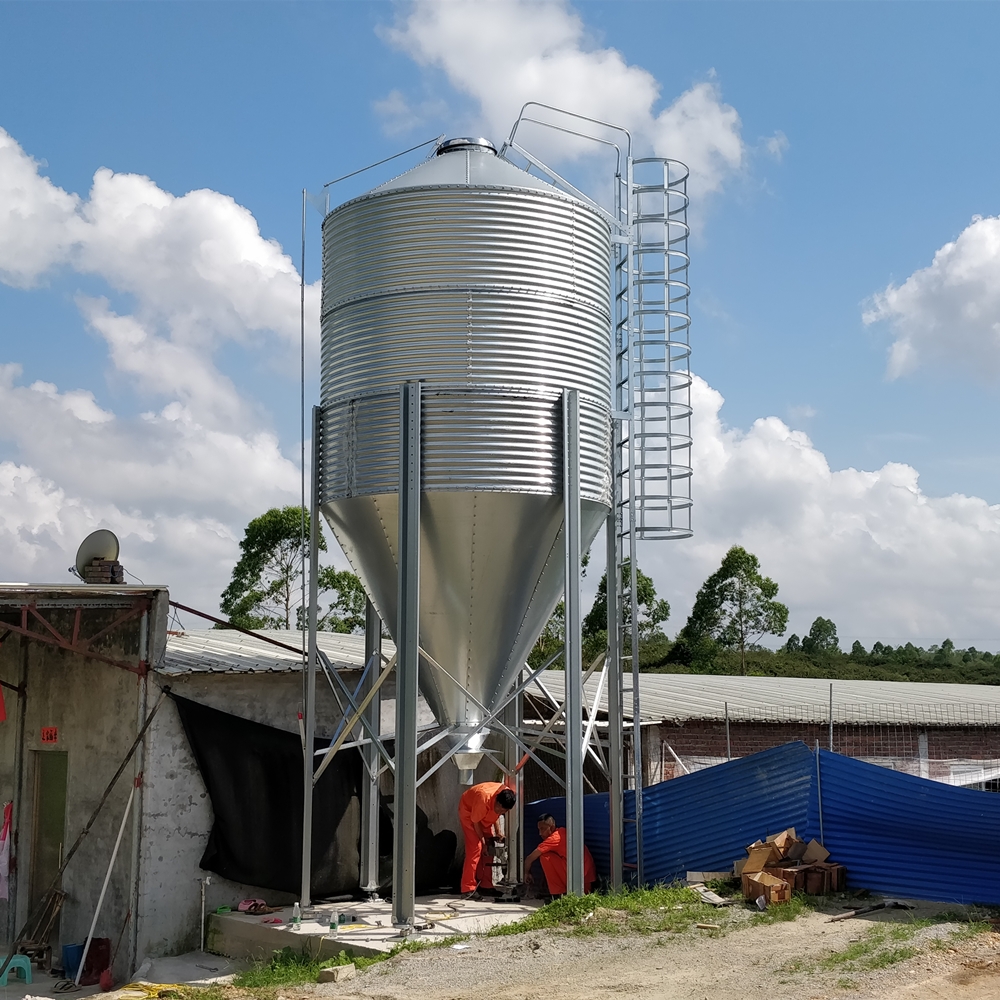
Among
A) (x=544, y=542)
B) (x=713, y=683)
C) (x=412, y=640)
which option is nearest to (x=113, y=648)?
(x=412, y=640)

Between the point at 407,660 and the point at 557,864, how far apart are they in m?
3.80

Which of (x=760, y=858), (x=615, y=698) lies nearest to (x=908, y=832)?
(x=760, y=858)

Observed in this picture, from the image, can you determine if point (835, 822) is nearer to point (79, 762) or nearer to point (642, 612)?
point (79, 762)

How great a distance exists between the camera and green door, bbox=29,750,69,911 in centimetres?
1623

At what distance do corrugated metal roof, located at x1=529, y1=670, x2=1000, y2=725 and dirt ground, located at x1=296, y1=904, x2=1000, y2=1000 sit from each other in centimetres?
518

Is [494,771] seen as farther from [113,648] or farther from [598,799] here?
[113,648]

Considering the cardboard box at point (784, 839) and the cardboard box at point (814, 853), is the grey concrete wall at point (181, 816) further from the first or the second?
the cardboard box at point (814, 853)

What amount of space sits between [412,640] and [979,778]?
1344cm

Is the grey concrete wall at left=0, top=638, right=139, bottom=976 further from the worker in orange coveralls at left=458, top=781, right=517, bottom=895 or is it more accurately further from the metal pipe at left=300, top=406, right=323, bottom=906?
the worker in orange coveralls at left=458, top=781, right=517, bottom=895

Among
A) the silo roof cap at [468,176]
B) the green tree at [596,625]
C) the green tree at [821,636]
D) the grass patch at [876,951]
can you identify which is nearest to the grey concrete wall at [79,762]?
the silo roof cap at [468,176]

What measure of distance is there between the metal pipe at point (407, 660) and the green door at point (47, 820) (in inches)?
242

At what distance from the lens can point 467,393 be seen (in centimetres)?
1267

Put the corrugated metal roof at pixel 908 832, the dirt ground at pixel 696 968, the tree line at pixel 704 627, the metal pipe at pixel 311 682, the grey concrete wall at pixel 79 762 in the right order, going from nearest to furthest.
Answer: the dirt ground at pixel 696 968 → the corrugated metal roof at pixel 908 832 → the metal pipe at pixel 311 682 → the grey concrete wall at pixel 79 762 → the tree line at pixel 704 627

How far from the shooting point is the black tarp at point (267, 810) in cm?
1470
